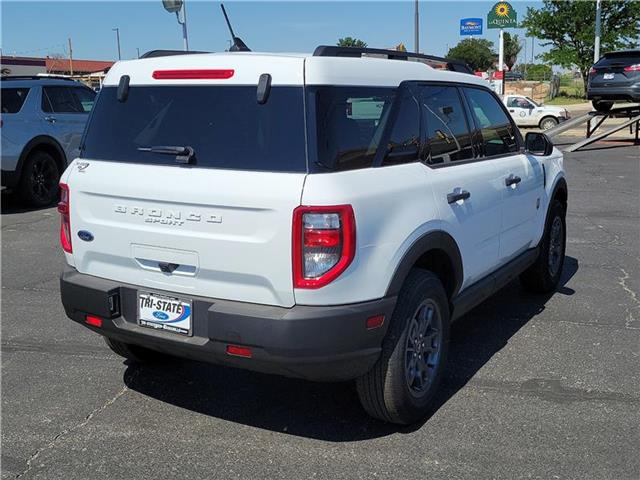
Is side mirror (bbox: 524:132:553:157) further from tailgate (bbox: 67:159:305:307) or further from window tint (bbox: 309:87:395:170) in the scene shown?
tailgate (bbox: 67:159:305:307)

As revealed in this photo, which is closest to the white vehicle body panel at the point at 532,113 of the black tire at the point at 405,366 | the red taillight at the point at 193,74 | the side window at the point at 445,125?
the side window at the point at 445,125

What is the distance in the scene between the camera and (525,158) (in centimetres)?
508

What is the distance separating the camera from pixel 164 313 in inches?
129

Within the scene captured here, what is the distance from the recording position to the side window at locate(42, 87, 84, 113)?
10.9 meters

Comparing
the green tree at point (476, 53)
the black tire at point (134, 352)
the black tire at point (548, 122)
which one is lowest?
the black tire at point (134, 352)

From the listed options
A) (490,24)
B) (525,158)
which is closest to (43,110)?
(525,158)

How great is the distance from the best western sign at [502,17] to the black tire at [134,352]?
2289cm

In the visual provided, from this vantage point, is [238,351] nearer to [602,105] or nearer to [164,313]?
[164,313]

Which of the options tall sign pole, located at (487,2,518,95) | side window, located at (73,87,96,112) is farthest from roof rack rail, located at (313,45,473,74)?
tall sign pole, located at (487,2,518,95)

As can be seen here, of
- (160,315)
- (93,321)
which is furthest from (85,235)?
(160,315)

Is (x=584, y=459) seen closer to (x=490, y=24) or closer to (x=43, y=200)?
(x=43, y=200)

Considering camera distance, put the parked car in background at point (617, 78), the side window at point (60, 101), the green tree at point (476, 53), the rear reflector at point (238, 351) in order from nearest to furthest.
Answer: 1. the rear reflector at point (238, 351)
2. the side window at point (60, 101)
3. the parked car in background at point (617, 78)
4. the green tree at point (476, 53)

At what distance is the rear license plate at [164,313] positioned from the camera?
3229 mm

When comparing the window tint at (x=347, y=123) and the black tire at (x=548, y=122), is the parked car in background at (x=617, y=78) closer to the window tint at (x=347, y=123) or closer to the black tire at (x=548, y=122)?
the black tire at (x=548, y=122)
